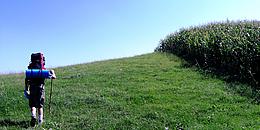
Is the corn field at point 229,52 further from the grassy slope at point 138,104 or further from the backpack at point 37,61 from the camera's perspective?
the backpack at point 37,61

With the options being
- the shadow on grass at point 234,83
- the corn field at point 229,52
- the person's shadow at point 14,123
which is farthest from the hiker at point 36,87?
the corn field at point 229,52

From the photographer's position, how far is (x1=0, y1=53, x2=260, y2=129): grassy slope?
13.3 metres

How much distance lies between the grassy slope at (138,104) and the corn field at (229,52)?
5.34ft

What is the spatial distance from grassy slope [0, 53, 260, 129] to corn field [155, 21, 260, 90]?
1.63 m

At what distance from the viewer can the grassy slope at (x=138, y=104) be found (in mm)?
13266

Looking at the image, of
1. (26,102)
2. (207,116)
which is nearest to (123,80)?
(26,102)

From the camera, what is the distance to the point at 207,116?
14.0 meters

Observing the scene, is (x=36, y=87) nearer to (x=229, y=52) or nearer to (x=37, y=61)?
(x=37, y=61)

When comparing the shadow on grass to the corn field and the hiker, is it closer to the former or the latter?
the corn field

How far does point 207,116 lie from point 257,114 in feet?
5.86

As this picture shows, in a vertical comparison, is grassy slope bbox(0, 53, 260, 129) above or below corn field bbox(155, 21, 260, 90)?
below

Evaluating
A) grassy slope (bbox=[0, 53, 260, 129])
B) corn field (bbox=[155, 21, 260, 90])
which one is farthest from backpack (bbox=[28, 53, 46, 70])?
corn field (bbox=[155, 21, 260, 90])

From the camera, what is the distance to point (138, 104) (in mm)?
16031

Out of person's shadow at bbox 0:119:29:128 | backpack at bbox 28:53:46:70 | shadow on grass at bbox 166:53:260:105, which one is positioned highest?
backpack at bbox 28:53:46:70
